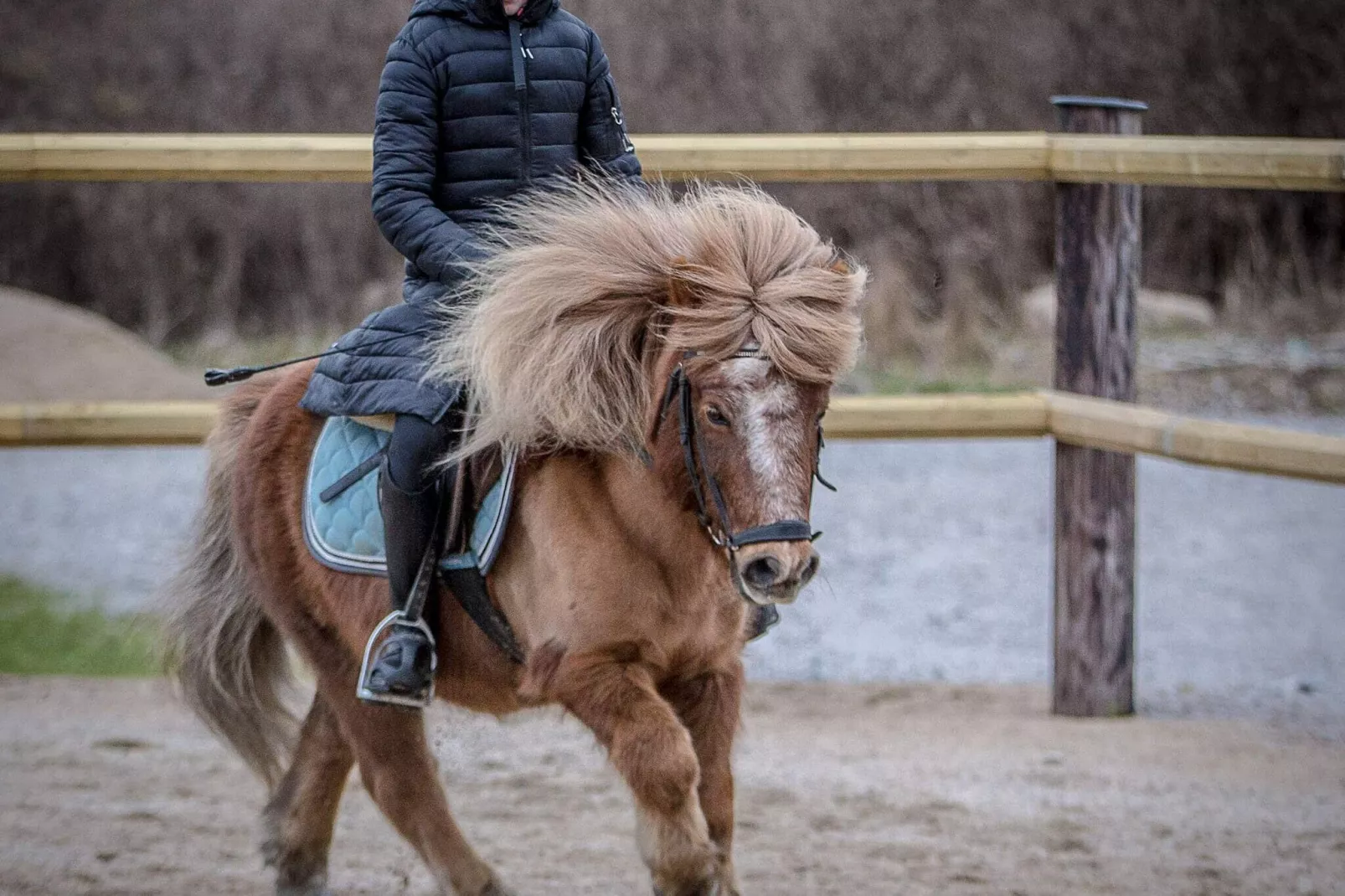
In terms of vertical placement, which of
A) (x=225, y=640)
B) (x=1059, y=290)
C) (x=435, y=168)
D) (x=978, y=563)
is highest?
(x=435, y=168)

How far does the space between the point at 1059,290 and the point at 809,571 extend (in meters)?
2.73

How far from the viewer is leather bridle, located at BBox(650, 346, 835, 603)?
2545 mm

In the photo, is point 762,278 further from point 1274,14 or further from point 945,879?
point 1274,14

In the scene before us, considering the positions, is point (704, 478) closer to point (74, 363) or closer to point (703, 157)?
point (703, 157)

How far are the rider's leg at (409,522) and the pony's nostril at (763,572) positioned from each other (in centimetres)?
84

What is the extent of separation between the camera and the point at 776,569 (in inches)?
98.0

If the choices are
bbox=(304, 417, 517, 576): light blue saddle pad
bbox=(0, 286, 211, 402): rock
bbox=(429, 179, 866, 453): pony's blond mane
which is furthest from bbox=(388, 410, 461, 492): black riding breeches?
bbox=(0, 286, 211, 402): rock

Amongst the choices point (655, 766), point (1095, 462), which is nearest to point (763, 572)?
point (655, 766)

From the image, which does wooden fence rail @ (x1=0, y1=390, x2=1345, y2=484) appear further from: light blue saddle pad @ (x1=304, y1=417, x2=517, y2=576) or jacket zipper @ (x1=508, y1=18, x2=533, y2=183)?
jacket zipper @ (x1=508, y1=18, x2=533, y2=183)

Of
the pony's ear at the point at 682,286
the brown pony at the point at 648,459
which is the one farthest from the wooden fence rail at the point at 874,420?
the pony's ear at the point at 682,286

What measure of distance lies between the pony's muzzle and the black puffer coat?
0.87m

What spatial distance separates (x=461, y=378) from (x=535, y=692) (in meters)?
0.63

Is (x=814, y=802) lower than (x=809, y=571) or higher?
lower

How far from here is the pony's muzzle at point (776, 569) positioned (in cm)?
249
